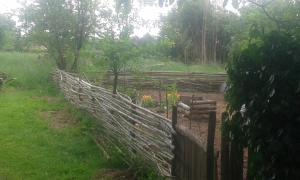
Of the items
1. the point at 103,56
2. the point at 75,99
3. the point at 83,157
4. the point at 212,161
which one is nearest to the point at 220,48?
the point at 75,99

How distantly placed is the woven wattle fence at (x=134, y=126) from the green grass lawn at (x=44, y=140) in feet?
1.40

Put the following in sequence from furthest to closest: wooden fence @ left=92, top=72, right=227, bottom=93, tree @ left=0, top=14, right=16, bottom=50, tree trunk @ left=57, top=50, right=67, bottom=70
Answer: tree @ left=0, top=14, right=16, bottom=50
tree trunk @ left=57, top=50, right=67, bottom=70
wooden fence @ left=92, top=72, right=227, bottom=93

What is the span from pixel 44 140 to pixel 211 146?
4620 millimetres

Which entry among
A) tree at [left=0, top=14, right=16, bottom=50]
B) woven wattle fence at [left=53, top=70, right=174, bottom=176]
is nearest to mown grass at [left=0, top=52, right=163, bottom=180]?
woven wattle fence at [left=53, top=70, right=174, bottom=176]

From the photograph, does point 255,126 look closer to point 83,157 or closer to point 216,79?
point 83,157

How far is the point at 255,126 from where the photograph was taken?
2.64 metres

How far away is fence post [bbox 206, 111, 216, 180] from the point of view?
11.8ft

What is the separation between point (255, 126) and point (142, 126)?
127 inches

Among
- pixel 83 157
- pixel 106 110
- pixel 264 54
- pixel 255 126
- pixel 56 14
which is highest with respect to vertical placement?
pixel 56 14

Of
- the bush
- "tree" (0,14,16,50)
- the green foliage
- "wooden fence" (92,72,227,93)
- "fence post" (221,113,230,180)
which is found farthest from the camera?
"tree" (0,14,16,50)

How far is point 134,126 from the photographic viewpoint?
5.95 metres

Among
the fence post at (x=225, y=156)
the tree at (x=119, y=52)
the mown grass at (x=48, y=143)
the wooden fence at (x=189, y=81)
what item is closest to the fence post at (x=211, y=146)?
the fence post at (x=225, y=156)

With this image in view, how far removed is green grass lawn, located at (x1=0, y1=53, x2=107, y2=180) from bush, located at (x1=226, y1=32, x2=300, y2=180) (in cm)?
342

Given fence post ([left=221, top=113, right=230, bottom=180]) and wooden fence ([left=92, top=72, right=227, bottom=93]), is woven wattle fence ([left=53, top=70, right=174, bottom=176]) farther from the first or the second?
wooden fence ([left=92, top=72, right=227, bottom=93])
